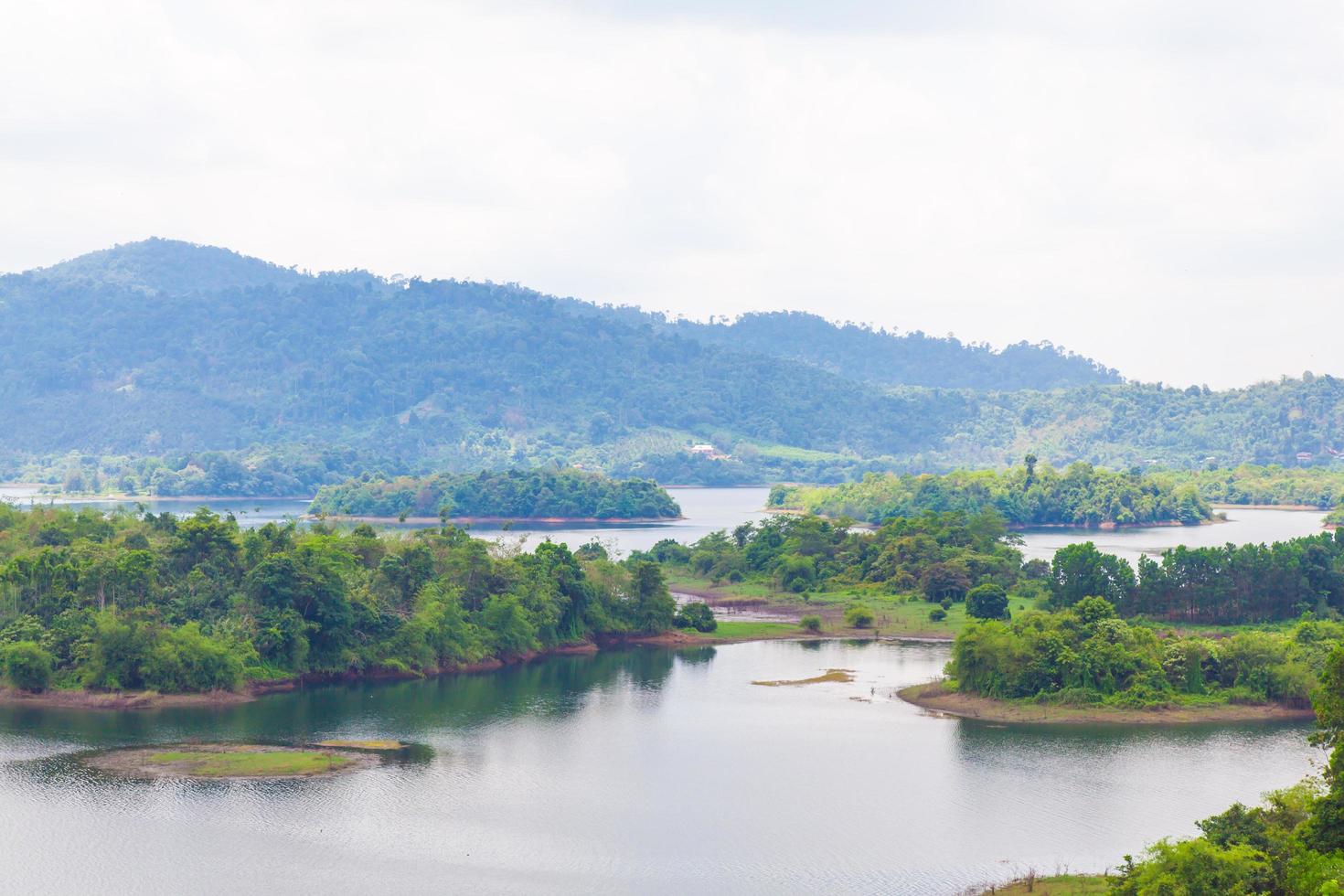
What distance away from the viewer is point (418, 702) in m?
69.0

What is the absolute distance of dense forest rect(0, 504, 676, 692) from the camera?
222 ft

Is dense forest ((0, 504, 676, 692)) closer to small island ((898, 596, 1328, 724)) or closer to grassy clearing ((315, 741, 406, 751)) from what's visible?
grassy clearing ((315, 741, 406, 751))

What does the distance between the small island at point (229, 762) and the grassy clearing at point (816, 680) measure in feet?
71.7

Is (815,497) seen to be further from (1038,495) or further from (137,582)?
(137,582)

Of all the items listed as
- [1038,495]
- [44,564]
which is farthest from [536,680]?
[1038,495]

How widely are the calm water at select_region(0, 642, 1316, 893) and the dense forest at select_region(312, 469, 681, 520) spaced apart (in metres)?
116

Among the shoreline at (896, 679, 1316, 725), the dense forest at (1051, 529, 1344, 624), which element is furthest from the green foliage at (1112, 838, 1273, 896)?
the dense forest at (1051, 529, 1344, 624)

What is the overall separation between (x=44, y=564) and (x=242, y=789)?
22.9 metres

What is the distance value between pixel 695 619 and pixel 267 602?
26512 mm

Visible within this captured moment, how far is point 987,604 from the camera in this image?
89438mm

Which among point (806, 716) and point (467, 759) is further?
point (806, 716)

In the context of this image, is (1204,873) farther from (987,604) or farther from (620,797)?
(987,604)

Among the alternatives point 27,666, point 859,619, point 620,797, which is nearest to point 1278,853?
point 620,797

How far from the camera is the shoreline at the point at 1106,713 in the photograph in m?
64.8
